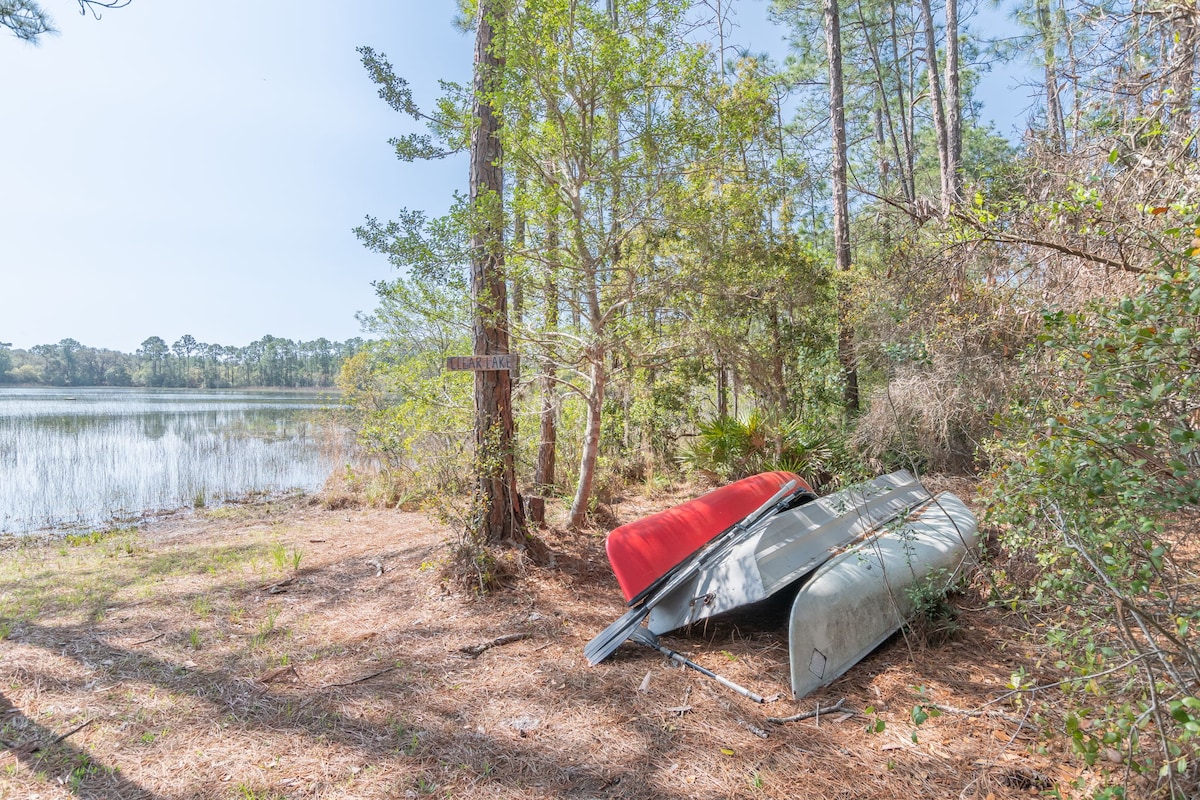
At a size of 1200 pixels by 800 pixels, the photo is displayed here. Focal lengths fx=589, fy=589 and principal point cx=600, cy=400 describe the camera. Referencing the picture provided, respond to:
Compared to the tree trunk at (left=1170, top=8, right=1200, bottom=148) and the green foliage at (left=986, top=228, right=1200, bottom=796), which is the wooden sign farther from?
the tree trunk at (left=1170, top=8, right=1200, bottom=148)

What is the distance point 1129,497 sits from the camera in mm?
1835

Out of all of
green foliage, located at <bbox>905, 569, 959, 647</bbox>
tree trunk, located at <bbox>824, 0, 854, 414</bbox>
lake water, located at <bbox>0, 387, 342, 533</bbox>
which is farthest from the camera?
lake water, located at <bbox>0, 387, 342, 533</bbox>

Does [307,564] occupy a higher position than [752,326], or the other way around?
[752,326]

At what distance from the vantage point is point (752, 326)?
9039 mm

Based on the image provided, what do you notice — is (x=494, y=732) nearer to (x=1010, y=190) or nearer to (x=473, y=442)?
(x=473, y=442)

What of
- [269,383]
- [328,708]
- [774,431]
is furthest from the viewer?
[269,383]

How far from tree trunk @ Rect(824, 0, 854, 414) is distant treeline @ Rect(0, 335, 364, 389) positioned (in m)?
52.1

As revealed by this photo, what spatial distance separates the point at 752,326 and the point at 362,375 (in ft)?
29.0

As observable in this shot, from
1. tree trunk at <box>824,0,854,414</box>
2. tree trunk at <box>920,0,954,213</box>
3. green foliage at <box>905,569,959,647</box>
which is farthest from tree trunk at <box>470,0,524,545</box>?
tree trunk at <box>920,0,954,213</box>

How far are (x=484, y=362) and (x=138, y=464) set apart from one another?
497 inches

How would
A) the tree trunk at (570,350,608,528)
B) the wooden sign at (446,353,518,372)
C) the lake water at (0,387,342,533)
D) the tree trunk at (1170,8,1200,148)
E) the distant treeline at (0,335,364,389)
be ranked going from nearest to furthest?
the tree trunk at (1170,8,1200,148), the wooden sign at (446,353,518,372), the tree trunk at (570,350,608,528), the lake water at (0,387,342,533), the distant treeline at (0,335,364,389)

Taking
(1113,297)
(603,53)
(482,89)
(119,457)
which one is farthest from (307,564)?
(119,457)

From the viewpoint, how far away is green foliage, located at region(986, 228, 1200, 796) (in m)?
1.64

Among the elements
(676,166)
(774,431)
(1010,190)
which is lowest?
(774,431)
